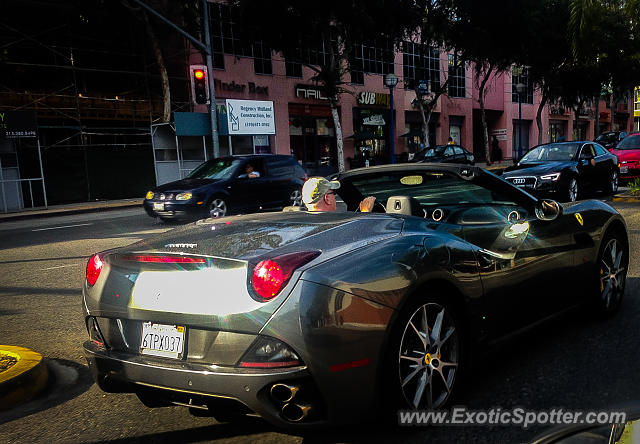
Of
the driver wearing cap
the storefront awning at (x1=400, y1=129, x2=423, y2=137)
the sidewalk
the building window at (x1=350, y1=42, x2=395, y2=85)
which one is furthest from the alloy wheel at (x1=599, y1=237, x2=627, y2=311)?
the storefront awning at (x1=400, y1=129, x2=423, y2=137)

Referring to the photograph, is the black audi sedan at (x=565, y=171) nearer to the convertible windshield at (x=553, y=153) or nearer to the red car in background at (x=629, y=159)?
the convertible windshield at (x=553, y=153)

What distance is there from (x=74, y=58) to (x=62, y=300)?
801 inches

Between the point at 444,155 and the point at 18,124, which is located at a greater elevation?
Answer: the point at 18,124

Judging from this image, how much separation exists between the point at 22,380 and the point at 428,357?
8.41 ft

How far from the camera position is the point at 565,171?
12922 millimetres

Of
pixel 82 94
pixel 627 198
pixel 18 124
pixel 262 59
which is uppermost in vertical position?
pixel 262 59

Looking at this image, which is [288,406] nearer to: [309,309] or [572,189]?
[309,309]

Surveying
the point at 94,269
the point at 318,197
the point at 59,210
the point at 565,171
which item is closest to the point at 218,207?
the point at 565,171

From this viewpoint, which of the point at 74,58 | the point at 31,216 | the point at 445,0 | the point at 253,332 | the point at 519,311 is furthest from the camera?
the point at 445,0

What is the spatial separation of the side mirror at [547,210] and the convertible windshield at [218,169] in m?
10.4

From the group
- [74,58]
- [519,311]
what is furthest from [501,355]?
[74,58]

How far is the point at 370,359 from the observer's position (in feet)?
8.29

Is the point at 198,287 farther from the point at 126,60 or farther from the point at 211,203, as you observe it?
the point at 126,60

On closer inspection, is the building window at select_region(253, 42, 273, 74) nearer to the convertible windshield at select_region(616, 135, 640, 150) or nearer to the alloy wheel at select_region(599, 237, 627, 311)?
the convertible windshield at select_region(616, 135, 640, 150)
